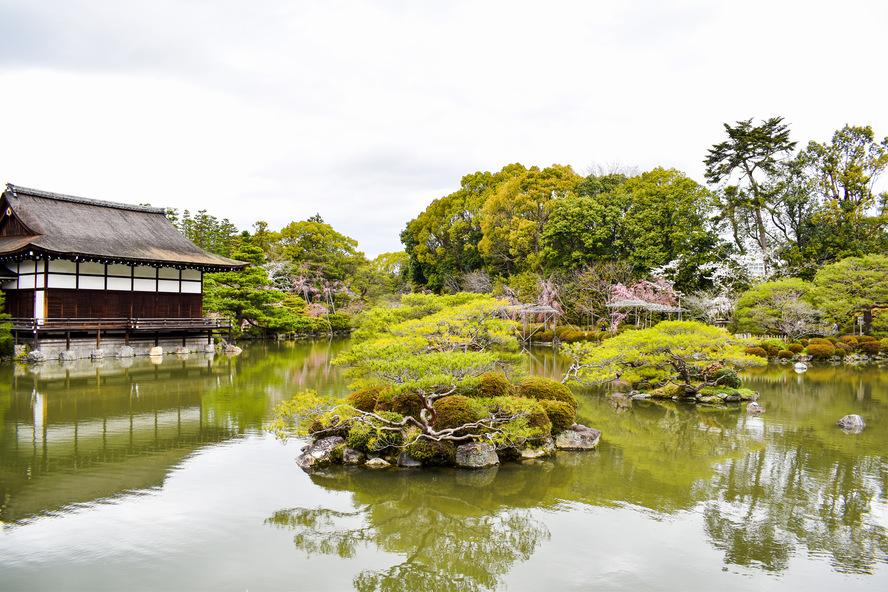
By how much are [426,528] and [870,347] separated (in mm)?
22883

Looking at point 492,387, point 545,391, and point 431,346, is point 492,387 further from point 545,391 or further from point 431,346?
point 431,346

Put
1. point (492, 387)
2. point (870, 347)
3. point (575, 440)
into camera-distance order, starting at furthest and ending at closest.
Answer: point (870, 347) → point (575, 440) → point (492, 387)

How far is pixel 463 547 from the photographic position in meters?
5.53

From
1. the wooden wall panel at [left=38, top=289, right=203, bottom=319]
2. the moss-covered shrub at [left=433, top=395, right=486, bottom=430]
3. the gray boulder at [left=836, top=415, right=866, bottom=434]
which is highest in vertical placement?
the wooden wall panel at [left=38, top=289, right=203, bottom=319]

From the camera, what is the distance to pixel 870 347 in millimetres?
21297

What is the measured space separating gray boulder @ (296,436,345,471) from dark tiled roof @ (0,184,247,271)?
15.7 metres

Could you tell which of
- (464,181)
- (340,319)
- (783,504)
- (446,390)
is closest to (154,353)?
(340,319)

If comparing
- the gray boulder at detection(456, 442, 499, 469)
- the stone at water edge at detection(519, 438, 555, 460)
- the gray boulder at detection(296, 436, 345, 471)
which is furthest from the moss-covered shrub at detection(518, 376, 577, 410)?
the gray boulder at detection(296, 436, 345, 471)

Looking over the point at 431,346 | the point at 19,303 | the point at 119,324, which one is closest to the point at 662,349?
the point at 431,346

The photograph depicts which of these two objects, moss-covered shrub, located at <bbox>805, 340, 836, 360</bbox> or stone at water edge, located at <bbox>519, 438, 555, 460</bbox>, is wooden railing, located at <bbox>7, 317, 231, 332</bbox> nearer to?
stone at water edge, located at <bbox>519, 438, 555, 460</bbox>

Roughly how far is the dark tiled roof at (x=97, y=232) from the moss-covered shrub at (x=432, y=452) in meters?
17.0

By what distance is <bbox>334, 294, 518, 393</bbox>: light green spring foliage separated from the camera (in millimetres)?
7789

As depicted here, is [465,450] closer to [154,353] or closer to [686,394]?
[686,394]

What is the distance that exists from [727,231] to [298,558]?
29856 millimetres
